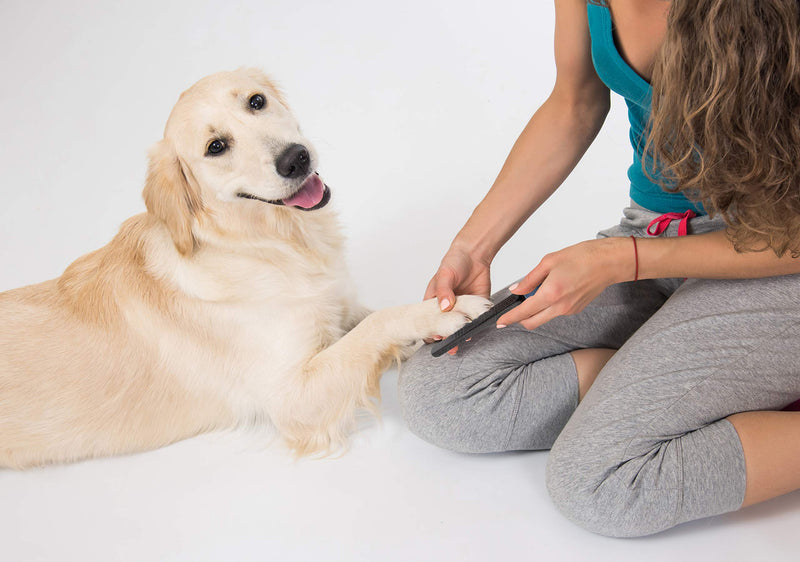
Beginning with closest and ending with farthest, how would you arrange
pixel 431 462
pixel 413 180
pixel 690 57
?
pixel 690 57
pixel 431 462
pixel 413 180

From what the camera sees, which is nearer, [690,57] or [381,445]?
[690,57]

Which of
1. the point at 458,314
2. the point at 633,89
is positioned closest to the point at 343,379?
the point at 458,314

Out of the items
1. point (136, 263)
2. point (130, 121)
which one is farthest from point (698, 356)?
point (130, 121)

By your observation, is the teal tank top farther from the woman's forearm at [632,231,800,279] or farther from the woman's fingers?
the woman's fingers

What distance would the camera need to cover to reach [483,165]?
317 centimetres

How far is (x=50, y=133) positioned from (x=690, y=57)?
3.25 m

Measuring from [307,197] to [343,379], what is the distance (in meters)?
0.49

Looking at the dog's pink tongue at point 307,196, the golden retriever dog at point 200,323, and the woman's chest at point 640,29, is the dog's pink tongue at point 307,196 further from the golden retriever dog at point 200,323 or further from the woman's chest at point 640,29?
the woman's chest at point 640,29

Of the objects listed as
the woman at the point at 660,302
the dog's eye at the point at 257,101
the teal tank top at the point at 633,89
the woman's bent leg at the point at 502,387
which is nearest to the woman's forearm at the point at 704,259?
the woman at the point at 660,302

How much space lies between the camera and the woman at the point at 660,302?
4.34 ft

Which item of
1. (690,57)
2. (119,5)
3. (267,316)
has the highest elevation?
(119,5)

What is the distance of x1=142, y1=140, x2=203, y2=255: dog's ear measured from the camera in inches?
73.9

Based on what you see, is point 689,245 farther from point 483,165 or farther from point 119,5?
point 119,5

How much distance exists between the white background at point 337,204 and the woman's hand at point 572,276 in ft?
1.48
